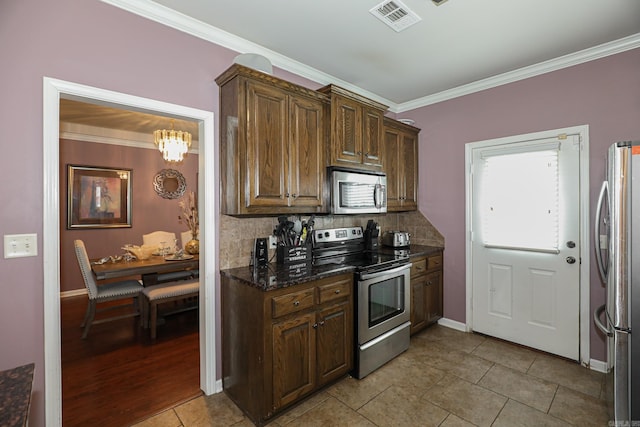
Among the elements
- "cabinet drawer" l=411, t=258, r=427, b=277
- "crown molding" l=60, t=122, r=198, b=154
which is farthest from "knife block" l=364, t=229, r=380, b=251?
"crown molding" l=60, t=122, r=198, b=154

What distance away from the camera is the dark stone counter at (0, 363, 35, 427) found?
91 centimetres

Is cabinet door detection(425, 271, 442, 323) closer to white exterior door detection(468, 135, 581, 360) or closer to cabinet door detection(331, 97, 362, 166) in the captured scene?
white exterior door detection(468, 135, 581, 360)

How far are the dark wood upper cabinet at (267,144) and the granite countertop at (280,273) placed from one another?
1.50ft

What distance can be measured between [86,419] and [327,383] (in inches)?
66.0

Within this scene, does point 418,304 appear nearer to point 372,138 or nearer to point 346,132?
point 372,138

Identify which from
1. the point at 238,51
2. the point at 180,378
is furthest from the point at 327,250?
the point at 238,51

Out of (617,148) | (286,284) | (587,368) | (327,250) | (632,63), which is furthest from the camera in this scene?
(327,250)

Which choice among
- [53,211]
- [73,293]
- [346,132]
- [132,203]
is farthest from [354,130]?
[73,293]

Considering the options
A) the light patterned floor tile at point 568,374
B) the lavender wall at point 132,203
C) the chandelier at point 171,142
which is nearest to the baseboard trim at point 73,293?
the lavender wall at point 132,203

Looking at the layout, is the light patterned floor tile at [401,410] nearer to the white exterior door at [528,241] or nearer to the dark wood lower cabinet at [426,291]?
the dark wood lower cabinet at [426,291]

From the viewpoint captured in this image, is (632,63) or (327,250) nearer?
(632,63)

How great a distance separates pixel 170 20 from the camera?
6.98ft

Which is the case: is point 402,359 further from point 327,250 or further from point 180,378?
point 180,378

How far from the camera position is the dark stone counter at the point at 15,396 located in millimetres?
908
